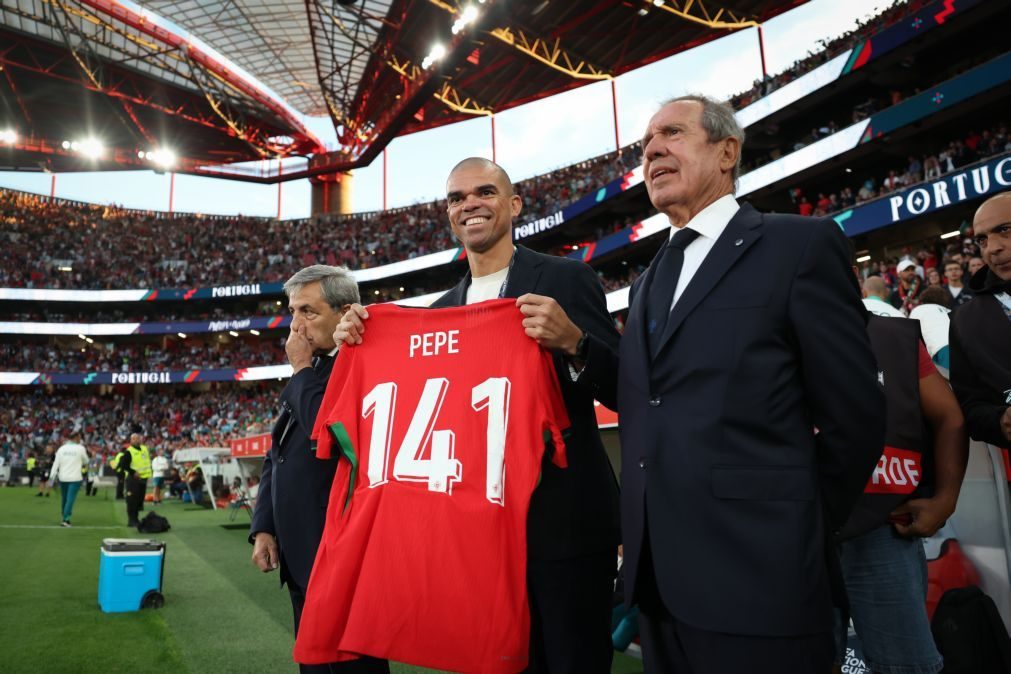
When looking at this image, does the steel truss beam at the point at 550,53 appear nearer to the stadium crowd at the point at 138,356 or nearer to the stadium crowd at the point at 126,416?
the stadium crowd at the point at 126,416

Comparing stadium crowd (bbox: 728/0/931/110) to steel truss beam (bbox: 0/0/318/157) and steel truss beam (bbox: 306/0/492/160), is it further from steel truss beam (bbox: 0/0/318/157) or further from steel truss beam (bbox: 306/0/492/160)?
steel truss beam (bbox: 0/0/318/157)

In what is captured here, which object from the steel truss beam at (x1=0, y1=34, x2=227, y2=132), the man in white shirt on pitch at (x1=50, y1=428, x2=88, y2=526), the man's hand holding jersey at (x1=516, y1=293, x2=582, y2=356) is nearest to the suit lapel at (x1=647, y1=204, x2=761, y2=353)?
the man's hand holding jersey at (x1=516, y1=293, x2=582, y2=356)

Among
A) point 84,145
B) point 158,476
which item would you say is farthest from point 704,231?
point 84,145

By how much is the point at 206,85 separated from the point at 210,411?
18.4m

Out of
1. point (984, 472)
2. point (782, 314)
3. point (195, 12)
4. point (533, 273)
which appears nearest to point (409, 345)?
→ point (533, 273)

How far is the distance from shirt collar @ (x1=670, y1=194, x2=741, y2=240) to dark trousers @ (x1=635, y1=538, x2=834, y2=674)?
85 centimetres

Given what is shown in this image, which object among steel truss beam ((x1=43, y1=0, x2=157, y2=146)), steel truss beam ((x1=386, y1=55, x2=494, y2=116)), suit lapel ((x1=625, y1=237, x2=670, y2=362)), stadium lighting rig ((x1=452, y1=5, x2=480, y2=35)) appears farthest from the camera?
steel truss beam ((x1=386, y1=55, x2=494, y2=116))

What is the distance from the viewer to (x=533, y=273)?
223cm

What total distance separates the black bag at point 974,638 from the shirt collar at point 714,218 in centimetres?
219

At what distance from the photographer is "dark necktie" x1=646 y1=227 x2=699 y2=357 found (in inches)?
67.1

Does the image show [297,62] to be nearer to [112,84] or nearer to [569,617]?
[112,84]

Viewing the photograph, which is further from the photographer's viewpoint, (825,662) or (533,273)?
(533,273)

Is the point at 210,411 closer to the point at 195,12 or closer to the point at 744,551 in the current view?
the point at 195,12

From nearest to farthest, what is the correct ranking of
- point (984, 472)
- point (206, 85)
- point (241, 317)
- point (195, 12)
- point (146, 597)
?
point (984, 472)
point (146, 597)
point (195, 12)
point (206, 85)
point (241, 317)
